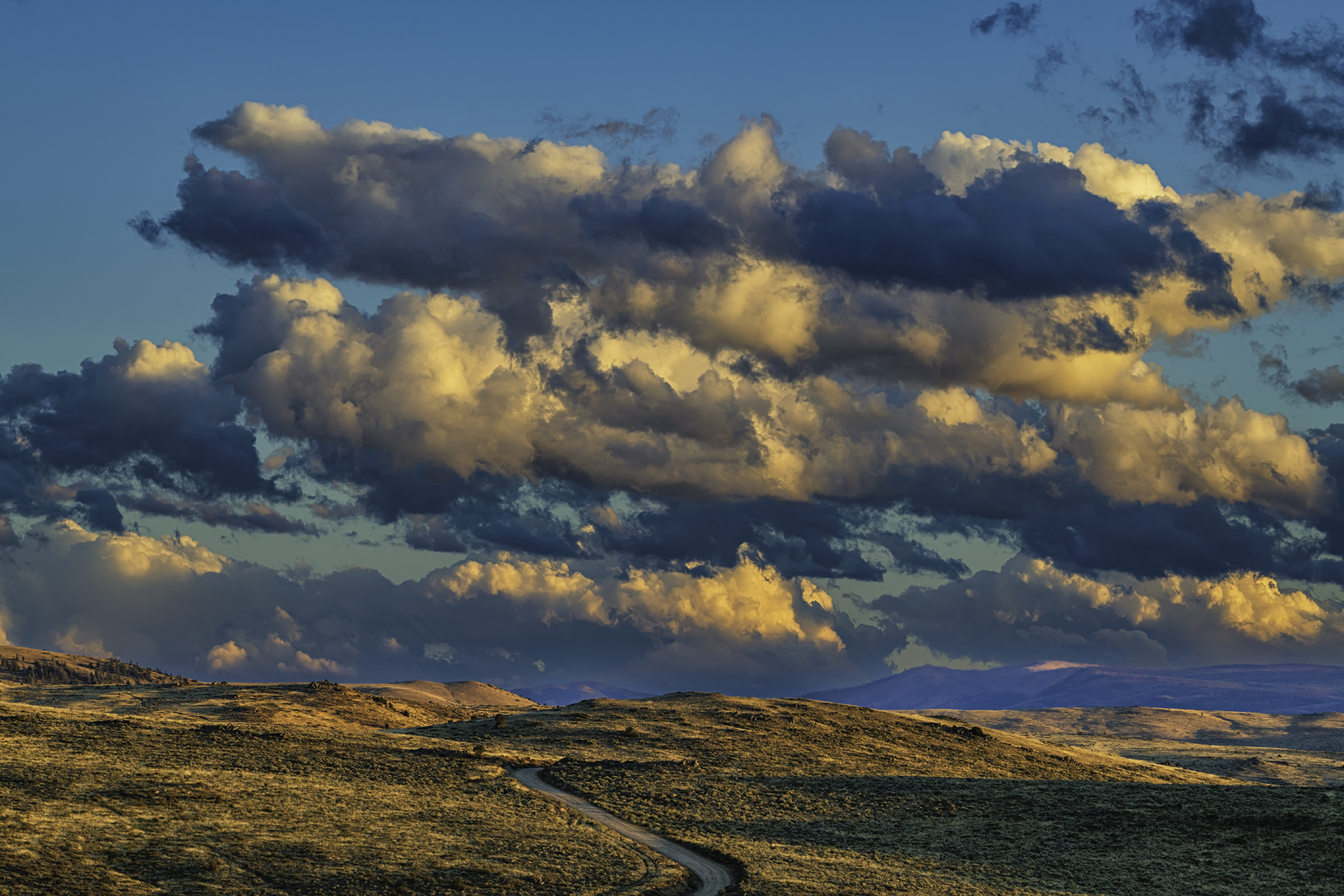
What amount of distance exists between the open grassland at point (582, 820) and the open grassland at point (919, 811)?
24 cm

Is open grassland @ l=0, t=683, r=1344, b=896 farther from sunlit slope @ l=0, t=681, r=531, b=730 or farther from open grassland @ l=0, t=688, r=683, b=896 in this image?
sunlit slope @ l=0, t=681, r=531, b=730

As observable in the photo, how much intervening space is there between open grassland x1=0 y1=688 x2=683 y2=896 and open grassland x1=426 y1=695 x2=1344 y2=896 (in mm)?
7570

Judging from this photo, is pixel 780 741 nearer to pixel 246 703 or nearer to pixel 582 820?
pixel 582 820

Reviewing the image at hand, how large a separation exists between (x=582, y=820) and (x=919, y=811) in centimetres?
2254

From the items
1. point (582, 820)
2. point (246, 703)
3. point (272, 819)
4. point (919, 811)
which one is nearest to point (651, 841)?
point (582, 820)

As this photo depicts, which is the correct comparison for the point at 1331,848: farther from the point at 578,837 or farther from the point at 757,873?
the point at 578,837

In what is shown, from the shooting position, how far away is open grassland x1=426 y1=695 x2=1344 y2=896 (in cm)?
6078

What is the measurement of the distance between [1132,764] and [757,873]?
8507cm

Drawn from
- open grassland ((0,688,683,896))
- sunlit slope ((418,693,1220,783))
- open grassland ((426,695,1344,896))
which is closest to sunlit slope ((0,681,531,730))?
sunlit slope ((418,693,1220,783))

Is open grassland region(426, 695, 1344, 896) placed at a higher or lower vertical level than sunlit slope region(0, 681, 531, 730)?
lower

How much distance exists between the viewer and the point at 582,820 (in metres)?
69.3

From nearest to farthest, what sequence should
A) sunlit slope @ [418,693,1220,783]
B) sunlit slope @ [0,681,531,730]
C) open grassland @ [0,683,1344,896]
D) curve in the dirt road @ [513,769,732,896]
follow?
open grassland @ [0,683,1344,896], curve in the dirt road @ [513,769,732,896], sunlit slope @ [418,693,1220,783], sunlit slope @ [0,681,531,730]

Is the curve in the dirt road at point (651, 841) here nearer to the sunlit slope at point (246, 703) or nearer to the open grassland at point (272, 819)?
the open grassland at point (272, 819)

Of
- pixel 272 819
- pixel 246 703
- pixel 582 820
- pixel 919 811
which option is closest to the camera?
pixel 272 819
